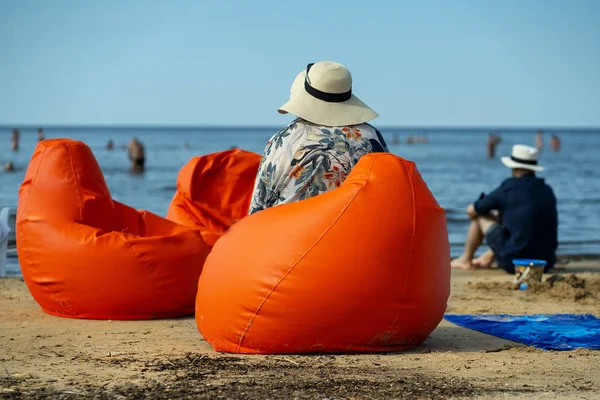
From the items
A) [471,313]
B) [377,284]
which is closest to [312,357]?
[377,284]

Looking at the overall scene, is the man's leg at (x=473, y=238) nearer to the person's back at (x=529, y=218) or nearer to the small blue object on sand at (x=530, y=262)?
the person's back at (x=529, y=218)

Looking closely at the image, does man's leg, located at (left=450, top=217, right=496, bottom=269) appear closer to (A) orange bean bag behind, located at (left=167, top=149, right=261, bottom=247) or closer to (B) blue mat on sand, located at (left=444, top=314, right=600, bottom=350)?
(A) orange bean bag behind, located at (left=167, top=149, right=261, bottom=247)

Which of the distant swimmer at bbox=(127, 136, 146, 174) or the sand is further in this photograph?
the distant swimmer at bbox=(127, 136, 146, 174)

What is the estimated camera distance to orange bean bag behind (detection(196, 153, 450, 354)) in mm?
4074

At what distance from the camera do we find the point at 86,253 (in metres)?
5.30

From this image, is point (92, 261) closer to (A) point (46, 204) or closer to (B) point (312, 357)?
(A) point (46, 204)

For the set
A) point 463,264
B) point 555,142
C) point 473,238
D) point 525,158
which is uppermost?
point 525,158

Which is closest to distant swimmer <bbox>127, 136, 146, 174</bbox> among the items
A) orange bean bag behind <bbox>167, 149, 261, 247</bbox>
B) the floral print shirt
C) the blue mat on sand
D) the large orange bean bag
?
orange bean bag behind <bbox>167, 149, 261, 247</bbox>

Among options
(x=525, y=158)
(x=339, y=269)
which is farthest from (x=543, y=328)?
(x=525, y=158)

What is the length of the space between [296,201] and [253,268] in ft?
1.50

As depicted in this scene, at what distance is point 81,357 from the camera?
4309 mm

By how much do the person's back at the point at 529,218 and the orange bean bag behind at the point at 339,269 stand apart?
3982 mm

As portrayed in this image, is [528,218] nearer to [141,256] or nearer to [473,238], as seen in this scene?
[473,238]

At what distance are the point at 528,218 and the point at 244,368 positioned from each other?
188 inches
